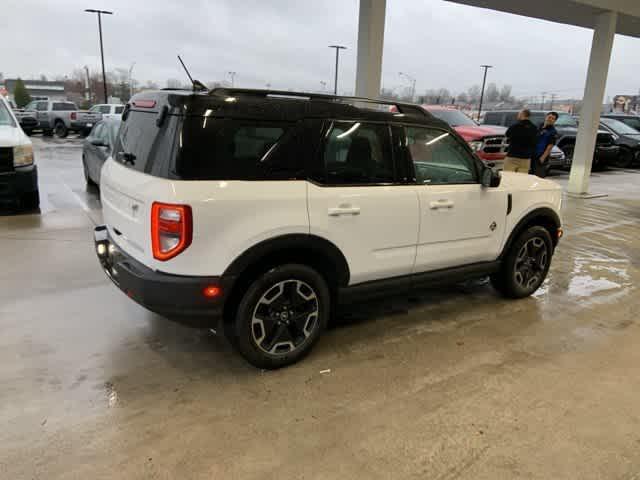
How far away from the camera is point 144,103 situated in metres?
3.27

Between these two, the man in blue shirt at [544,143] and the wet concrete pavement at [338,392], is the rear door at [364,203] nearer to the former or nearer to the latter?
the wet concrete pavement at [338,392]

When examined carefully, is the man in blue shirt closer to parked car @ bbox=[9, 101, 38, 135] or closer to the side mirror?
the side mirror

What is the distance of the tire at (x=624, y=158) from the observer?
684 inches

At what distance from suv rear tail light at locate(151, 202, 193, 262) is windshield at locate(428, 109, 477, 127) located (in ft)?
35.8

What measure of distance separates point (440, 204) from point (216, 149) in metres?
1.84

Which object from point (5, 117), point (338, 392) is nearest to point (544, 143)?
point (338, 392)

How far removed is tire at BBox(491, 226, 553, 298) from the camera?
4.54 meters

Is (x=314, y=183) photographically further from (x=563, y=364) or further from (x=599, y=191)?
(x=599, y=191)

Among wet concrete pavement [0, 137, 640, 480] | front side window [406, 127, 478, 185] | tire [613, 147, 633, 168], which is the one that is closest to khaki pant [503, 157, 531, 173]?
wet concrete pavement [0, 137, 640, 480]

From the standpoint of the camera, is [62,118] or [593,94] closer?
[593,94]

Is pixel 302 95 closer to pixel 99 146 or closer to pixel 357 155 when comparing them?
pixel 357 155

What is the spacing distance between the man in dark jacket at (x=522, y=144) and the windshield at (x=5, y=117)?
8.43 m

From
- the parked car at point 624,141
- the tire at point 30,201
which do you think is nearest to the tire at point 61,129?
the tire at point 30,201

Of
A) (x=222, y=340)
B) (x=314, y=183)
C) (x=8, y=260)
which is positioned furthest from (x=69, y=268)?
(x=314, y=183)
